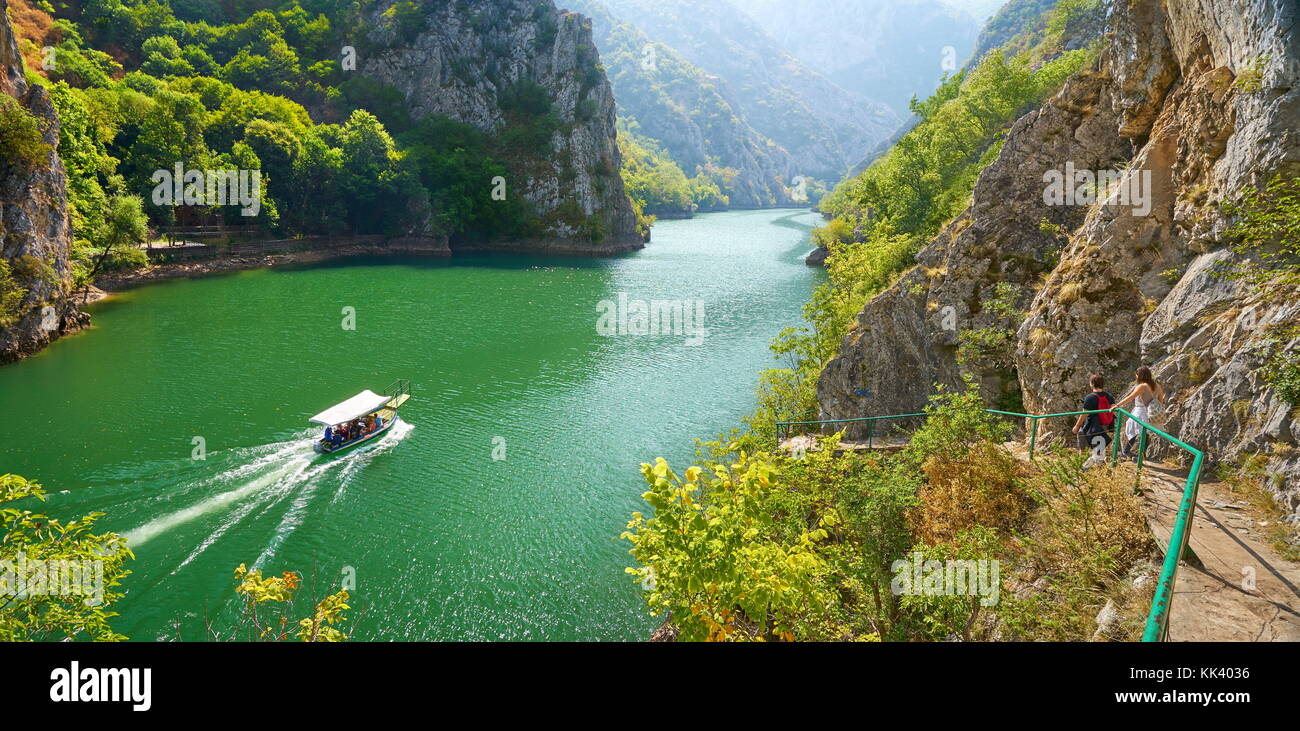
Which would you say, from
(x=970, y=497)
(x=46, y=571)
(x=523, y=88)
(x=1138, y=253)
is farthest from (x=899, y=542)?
(x=523, y=88)

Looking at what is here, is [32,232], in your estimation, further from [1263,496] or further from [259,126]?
[1263,496]

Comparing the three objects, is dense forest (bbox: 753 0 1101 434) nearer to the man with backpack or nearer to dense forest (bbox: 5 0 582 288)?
the man with backpack

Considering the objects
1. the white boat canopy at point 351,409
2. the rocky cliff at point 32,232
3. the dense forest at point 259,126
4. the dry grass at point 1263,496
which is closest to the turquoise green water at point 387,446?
the white boat canopy at point 351,409

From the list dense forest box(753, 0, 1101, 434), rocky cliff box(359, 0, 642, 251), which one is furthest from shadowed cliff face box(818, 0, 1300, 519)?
rocky cliff box(359, 0, 642, 251)

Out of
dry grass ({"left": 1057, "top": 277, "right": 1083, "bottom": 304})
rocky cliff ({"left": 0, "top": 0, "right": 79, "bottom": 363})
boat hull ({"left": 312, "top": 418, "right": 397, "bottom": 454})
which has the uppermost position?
rocky cliff ({"left": 0, "top": 0, "right": 79, "bottom": 363})
